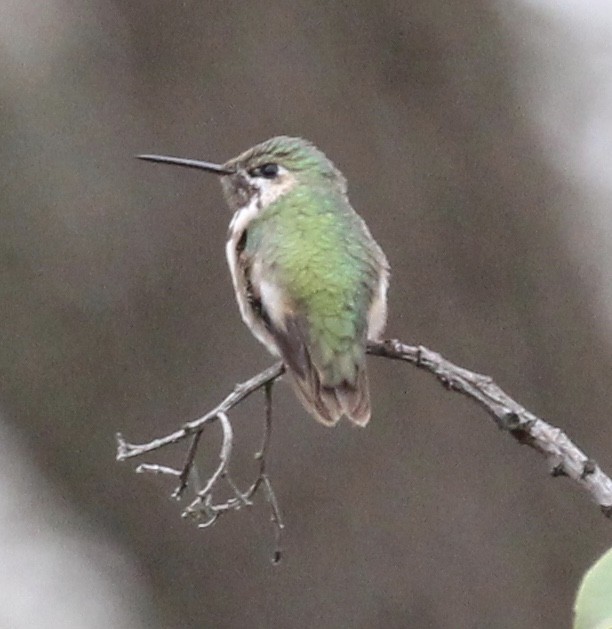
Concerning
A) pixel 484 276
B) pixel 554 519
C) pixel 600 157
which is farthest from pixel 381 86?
pixel 554 519

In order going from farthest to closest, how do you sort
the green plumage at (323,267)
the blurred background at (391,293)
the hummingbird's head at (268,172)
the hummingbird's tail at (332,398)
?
the blurred background at (391,293)
the hummingbird's head at (268,172)
the green plumage at (323,267)
the hummingbird's tail at (332,398)

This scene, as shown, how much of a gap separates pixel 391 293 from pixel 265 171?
96 cm

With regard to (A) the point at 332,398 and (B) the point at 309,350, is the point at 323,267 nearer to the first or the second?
(B) the point at 309,350

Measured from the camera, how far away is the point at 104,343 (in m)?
4.71

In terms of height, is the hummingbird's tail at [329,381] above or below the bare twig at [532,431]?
above

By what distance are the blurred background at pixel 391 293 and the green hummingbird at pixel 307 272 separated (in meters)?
0.86

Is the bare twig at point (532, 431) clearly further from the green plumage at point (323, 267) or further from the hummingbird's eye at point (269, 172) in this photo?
the hummingbird's eye at point (269, 172)

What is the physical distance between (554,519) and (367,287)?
1765 mm

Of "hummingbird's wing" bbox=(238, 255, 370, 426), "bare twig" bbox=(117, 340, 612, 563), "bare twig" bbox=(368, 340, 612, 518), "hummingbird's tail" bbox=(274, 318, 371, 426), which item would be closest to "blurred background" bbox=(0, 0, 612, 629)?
"hummingbird's wing" bbox=(238, 255, 370, 426)

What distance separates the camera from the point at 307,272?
3166 millimetres

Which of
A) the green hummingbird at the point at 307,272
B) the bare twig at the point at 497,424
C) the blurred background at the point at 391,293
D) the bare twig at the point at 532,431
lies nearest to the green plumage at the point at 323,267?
the green hummingbird at the point at 307,272

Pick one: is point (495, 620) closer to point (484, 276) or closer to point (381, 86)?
point (484, 276)

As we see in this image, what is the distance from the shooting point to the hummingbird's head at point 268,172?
3.60 m

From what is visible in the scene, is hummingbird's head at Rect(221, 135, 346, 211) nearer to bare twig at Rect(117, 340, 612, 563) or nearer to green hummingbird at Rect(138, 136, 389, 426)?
green hummingbird at Rect(138, 136, 389, 426)
